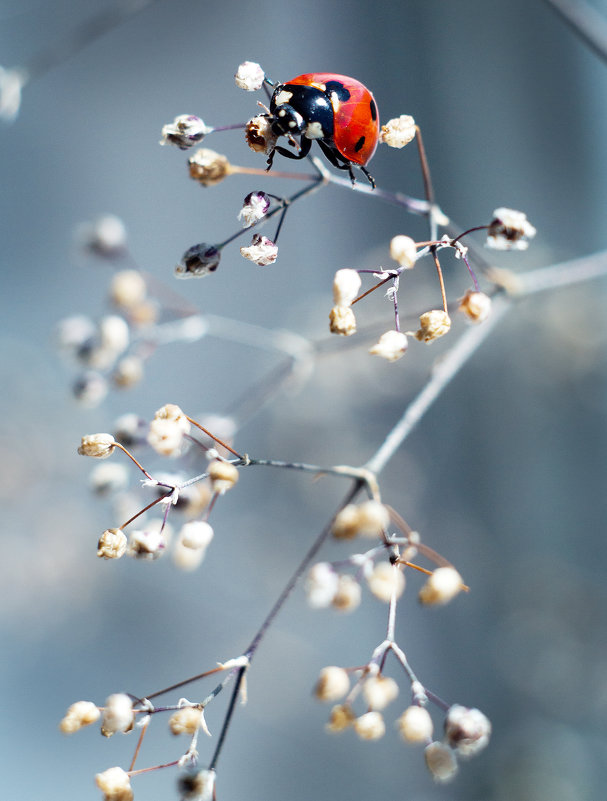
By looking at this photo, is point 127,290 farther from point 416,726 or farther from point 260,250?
point 416,726

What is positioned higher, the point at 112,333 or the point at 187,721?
the point at 112,333

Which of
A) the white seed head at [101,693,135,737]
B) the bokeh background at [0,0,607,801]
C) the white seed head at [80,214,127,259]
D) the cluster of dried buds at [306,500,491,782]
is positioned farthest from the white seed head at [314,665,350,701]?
the bokeh background at [0,0,607,801]

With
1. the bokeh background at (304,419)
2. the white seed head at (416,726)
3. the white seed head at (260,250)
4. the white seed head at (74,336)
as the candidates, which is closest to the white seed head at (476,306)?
the white seed head at (260,250)

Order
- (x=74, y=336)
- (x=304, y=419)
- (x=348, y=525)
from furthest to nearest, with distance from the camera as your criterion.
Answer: (x=304, y=419) → (x=74, y=336) → (x=348, y=525)

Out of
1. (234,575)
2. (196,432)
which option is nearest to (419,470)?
(234,575)

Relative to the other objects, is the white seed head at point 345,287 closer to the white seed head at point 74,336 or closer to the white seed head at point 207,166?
the white seed head at point 207,166

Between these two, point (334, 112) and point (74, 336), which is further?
point (74, 336)

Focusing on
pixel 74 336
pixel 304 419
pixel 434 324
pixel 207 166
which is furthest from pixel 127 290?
pixel 304 419
